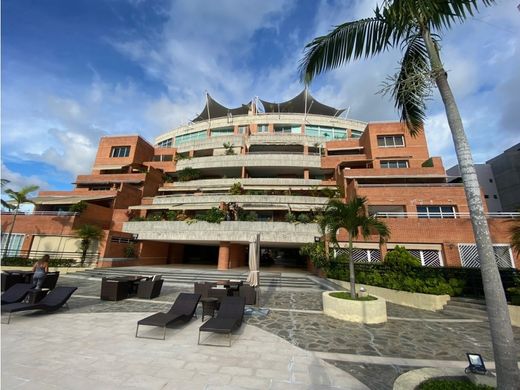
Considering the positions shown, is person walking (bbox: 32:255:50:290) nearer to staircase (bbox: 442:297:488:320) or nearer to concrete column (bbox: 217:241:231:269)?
concrete column (bbox: 217:241:231:269)

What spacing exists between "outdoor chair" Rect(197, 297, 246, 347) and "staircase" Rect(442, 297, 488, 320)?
8770mm

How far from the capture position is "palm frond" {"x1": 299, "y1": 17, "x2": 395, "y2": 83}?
5109 millimetres

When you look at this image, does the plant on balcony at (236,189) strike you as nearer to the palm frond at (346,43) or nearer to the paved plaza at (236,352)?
the paved plaza at (236,352)

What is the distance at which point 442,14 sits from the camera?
4.41 metres

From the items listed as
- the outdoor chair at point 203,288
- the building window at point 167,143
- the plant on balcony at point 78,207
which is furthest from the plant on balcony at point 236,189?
the building window at point 167,143

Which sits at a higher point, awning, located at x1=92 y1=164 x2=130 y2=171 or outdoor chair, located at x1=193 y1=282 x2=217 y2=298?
awning, located at x1=92 y1=164 x2=130 y2=171

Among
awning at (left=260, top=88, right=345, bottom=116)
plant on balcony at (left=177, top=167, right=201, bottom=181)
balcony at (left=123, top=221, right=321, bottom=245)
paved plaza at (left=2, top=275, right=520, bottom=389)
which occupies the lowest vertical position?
paved plaza at (left=2, top=275, right=520, bottom=389)

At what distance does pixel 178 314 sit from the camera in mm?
7004

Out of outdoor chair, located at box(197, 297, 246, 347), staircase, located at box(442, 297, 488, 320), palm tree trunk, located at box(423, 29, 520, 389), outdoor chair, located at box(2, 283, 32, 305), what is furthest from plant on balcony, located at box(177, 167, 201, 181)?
palm tree trunk, located at box(423, 29, 520, 389)

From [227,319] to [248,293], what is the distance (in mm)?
3379

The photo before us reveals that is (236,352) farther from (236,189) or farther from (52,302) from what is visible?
(236,189)

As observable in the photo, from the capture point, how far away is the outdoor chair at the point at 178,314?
6186mm

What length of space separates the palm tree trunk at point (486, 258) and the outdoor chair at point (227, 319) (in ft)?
15.1

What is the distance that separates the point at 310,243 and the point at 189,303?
15.2 metres
